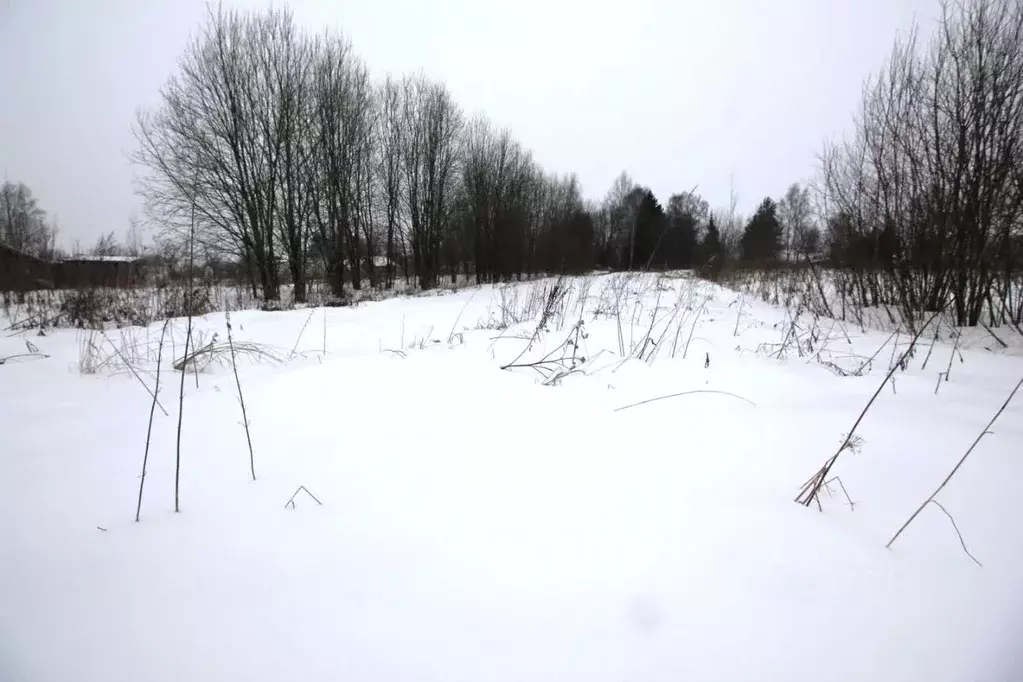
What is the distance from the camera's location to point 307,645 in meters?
0.80

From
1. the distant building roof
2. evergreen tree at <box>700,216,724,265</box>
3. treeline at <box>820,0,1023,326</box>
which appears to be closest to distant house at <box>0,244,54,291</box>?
the distant building roof

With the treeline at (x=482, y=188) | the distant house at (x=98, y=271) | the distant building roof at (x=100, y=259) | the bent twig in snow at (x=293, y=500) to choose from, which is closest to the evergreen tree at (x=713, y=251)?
the treeline at (x=482, y=188)

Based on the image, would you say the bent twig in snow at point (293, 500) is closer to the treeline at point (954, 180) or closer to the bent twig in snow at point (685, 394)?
the bent twig in snow at point (685, 394)

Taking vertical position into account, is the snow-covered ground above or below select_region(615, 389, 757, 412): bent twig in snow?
below

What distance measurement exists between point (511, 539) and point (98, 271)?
1154 cm

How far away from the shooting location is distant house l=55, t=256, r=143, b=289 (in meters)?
7.91

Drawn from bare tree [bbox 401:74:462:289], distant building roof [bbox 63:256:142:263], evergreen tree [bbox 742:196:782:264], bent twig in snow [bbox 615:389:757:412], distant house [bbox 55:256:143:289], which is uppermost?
bare tree [bbox 401:74:462:289]

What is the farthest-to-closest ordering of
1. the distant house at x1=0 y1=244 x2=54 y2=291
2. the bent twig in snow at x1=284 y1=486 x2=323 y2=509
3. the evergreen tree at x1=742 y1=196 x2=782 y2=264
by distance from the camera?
the evergreen tree at x1=742 y1=196 x2=782 y2=264
the distant house at x1=0 y1=244 x2=54 y2=291
the bent twig in snow at x1=284 y1=486 x2=323 y2=509

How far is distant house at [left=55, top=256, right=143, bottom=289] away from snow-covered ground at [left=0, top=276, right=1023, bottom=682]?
788 centimetres

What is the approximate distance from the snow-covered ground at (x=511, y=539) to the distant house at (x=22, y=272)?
9313 mm

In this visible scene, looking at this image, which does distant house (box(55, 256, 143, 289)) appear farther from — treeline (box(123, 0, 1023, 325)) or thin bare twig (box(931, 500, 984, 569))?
thin bare twig (box(931, 500, 984, 569))

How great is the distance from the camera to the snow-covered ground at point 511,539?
792mm

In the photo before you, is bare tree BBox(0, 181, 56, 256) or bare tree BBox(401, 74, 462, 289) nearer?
bare tree BBox(0, 181, 56, 256)

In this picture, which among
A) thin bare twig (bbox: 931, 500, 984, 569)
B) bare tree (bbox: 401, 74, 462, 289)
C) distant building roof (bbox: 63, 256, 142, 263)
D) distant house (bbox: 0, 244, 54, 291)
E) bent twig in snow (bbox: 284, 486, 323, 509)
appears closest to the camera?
thin bare twig (bbox: 931, 500, 984, 569)
